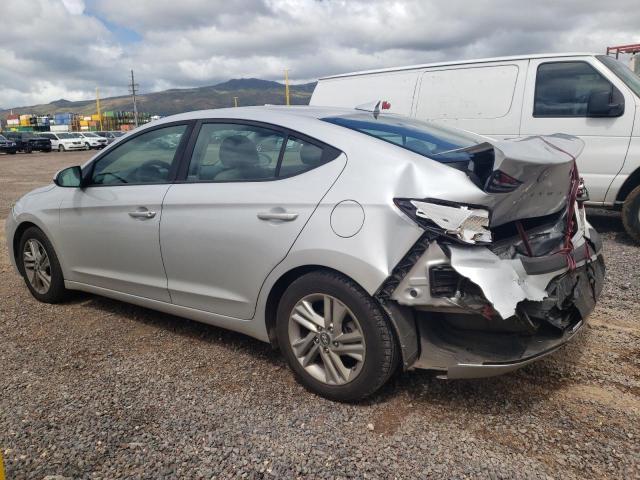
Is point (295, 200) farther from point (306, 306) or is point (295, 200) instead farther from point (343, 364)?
point (343, 364)

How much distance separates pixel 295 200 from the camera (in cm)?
290

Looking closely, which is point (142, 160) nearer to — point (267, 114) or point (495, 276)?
point (267, 114)

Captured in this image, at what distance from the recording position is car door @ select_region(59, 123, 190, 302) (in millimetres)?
3622

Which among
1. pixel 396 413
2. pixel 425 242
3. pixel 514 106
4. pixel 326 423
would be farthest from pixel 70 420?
pixel 514 106

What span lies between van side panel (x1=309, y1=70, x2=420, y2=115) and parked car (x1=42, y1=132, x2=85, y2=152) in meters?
41.3

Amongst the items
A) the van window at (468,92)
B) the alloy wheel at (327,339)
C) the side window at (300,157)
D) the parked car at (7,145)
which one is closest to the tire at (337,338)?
the alloy wheel at (327,339)

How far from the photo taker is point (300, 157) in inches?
119

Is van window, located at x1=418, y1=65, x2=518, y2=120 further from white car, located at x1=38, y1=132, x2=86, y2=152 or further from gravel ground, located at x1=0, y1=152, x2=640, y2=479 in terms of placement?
white car, located at x1=38, y1=132, x2=86, y2=152

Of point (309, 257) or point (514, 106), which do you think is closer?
point (309, 257)

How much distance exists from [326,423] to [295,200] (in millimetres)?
1147

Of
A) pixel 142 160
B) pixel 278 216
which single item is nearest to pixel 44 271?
pixel 142 160

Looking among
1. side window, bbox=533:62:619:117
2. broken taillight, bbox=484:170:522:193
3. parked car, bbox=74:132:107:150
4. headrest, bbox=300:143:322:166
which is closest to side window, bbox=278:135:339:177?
headrest, bbox=300:143:322:166

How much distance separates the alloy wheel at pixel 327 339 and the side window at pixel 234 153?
79 cm

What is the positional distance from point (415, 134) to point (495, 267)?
1.15 metres
